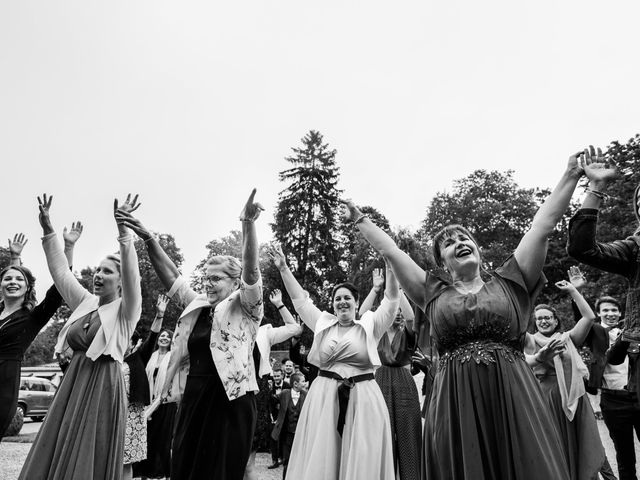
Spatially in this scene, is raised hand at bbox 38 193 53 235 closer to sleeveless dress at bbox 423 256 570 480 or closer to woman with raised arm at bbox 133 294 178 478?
woman with raised arm at bbox 133 294 178 478

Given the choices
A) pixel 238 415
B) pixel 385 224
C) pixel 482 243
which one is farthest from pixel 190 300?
pixel 482 243

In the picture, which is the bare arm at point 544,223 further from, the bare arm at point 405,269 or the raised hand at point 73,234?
the raised hand at point 73,234

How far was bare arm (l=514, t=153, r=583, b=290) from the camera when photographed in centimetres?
329

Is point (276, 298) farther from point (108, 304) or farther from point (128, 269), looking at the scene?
point (128, 269)

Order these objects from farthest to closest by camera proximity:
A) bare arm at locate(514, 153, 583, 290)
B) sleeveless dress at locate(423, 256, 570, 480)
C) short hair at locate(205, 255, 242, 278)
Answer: short hair at locate(205, 255, 242, 278)
bare arm at locate(514, 153, 583, 290)
sleeveless dress at locate(423, 256, 570, 480)

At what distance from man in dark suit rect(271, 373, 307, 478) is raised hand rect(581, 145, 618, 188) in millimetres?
8218

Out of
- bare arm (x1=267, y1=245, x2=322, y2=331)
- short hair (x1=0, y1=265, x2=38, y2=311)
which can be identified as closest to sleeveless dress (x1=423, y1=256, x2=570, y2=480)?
bare arm (x1=267, y1=245, x2=322, y2=331)

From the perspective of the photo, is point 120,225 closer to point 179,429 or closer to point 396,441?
point 179,429

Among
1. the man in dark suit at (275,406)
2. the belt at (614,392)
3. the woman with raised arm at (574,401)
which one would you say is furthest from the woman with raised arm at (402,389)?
the man in dark suit at (275,406)

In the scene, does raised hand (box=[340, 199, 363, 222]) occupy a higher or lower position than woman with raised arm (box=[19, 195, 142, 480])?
higher

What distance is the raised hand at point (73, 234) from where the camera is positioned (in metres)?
5.80

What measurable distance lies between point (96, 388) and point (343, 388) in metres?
2.40

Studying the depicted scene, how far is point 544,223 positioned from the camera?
3.30 meters

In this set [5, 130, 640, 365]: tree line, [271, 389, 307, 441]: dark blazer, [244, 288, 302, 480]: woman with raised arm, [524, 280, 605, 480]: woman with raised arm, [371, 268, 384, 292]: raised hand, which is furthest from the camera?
[5, 130, 640, 365]: tree line
